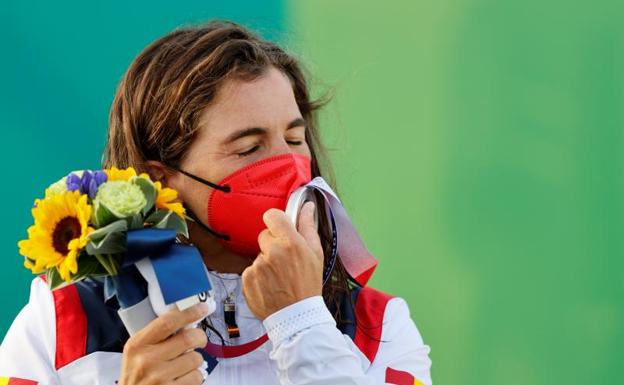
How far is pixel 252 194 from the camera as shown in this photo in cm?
169

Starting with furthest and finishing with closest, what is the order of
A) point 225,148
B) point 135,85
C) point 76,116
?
point 76,116
point 135,85
point 225,148

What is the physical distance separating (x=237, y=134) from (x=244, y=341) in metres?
0.40

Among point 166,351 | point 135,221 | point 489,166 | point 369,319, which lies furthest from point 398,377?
point 489,166

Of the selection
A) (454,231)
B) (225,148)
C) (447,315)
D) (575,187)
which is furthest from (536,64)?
(225,148)

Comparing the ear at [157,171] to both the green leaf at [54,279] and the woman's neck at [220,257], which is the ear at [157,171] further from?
the green leaf at [54,279]

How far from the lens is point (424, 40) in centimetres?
254

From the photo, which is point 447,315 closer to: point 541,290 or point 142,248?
point 541,290

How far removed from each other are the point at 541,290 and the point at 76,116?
1.37 meters

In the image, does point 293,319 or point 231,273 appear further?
point 231,273

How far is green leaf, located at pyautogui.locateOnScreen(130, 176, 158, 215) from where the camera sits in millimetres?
1322

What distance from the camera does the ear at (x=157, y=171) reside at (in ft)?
5.88

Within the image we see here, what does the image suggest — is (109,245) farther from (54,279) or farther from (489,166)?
(489,166)

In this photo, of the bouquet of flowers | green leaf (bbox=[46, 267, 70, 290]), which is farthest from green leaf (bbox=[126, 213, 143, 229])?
green leaf (bbox=[46, 267, 70, 290])

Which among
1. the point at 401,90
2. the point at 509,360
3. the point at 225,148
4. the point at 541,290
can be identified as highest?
the point at 401,90
